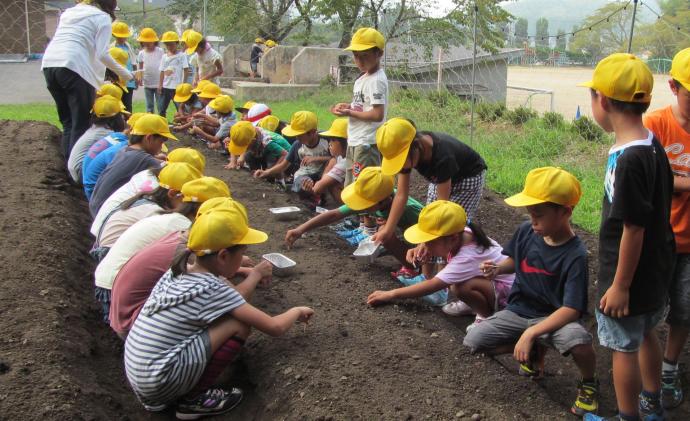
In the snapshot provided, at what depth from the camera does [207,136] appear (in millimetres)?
8633

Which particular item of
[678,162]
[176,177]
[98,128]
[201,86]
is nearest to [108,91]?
[98,128]

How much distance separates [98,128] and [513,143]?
16.5ft

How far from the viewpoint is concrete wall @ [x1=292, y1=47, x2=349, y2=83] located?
54.0 feet

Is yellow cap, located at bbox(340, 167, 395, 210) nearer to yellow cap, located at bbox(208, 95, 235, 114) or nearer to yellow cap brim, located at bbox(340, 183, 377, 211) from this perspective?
yellow cap brim, located at bbox(340, 183, 377, 211)

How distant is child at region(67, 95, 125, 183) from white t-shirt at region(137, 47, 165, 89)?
387 cm

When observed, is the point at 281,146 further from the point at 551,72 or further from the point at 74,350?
the point at 551,72

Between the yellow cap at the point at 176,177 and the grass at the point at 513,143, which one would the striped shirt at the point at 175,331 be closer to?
the yellow cap at the point at 176,177

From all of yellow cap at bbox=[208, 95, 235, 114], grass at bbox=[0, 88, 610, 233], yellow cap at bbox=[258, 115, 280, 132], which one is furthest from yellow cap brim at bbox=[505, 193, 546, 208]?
yellow cap at bbox=[208, 95, 235, 114]

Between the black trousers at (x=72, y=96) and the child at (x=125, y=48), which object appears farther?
the child at (x=125, y=48)

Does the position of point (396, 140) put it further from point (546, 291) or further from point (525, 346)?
point (525, 346)

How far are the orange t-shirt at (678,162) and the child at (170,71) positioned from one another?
7.61 meters

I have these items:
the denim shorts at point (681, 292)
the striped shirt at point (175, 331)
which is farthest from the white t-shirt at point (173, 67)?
the denim shorts at point (681, 292)

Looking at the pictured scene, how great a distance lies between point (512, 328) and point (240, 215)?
1.42 m

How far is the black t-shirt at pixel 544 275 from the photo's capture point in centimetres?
294
